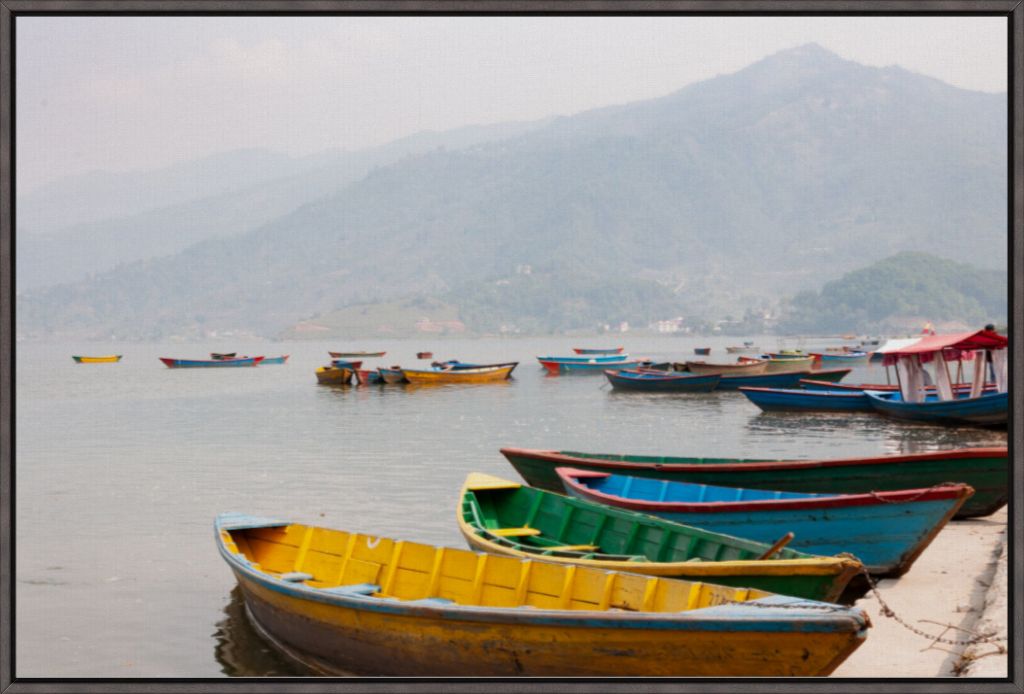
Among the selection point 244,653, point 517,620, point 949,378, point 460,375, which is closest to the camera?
point 517,620

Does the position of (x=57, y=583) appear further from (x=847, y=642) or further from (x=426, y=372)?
(x=426, y=372)

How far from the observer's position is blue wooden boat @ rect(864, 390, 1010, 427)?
25016 mm

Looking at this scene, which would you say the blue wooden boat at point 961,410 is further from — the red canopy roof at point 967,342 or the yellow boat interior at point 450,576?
the yellow boat interior at point 450,576

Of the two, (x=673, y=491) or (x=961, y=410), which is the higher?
(x=673, y=491)

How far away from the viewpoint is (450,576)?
9211 mm

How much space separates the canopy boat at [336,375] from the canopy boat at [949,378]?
37.1m

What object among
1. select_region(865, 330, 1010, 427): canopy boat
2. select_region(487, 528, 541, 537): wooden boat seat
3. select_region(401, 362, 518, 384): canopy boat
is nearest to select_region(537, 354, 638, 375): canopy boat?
select_region(401, 362, 518, 384): canopy boat

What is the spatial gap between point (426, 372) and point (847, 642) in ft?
164

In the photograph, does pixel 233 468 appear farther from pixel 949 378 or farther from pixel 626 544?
pixel 949 378

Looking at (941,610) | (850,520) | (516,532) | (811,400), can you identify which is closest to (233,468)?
(516,532)

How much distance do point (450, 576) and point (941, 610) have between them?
16.6ft

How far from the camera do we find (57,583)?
46.6 ft

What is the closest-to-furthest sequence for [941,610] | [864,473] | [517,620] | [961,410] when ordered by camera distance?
[517,620] → [941,610] → [864,473] → [961,410]
